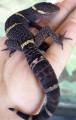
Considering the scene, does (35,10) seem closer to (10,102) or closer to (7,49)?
(7,49)

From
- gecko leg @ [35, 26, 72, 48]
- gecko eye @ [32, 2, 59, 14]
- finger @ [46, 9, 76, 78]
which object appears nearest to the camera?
finger @ [46, 9, 76, 78]

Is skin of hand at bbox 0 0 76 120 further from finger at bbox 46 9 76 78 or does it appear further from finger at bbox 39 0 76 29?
finger at bbox 39 0 76 29

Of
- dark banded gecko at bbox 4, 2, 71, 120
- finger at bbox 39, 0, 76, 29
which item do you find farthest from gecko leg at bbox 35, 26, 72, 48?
finger at bbox 39, 0, 76, 29

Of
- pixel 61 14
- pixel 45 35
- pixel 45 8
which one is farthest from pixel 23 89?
pixel 45 8

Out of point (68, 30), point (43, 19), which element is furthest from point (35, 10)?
point (68, 30)

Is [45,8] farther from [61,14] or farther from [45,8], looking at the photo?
[61,14]

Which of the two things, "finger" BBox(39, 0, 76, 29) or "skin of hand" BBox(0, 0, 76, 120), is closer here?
"skin of hand" BBox(0, 0, 76, 120)

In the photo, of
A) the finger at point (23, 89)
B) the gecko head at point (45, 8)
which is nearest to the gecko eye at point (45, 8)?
the gecko head at point (45, 8)
